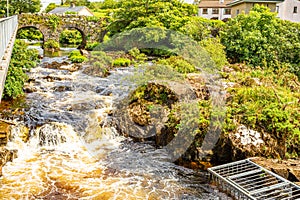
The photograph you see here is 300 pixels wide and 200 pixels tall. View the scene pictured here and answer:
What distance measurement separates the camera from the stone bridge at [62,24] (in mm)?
37875

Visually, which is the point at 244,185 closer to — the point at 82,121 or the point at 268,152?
the point at 268,152

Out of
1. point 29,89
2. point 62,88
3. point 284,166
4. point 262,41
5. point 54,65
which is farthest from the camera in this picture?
point 54,65

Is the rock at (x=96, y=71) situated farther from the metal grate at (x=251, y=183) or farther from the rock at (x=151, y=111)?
the metal grate at (x=251, y=183)

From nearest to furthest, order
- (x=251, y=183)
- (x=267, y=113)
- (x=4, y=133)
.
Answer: (x=251, y=183) → (x=267, y=113) → (x=4, y=133)

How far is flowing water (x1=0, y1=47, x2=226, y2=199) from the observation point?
10.1 metres

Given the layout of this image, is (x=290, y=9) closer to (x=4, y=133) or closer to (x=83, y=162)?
(x=83, y=162)

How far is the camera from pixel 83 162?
12.1 m

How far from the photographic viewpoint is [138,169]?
38.3ft

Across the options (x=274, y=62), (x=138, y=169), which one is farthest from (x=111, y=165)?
(x=274, y=62)

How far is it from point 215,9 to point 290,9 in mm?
20657

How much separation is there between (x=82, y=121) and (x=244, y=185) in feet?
24.1

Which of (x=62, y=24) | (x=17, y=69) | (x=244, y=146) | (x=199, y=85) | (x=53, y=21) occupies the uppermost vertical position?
Result: (x=53, y=21)

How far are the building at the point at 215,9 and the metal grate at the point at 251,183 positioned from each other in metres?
45.8

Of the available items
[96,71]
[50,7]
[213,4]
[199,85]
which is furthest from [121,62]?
[50,7]
